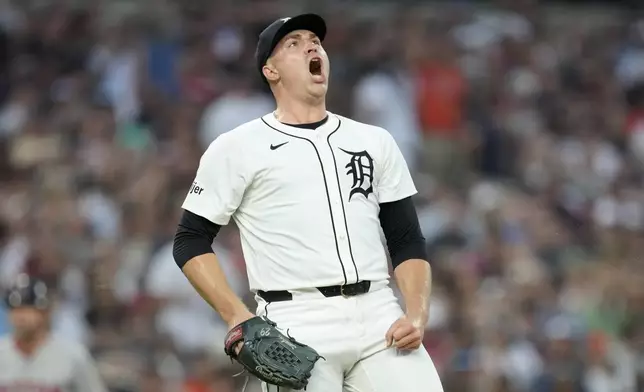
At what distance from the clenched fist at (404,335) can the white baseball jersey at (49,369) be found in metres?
2.73

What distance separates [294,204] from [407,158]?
7.02 metres

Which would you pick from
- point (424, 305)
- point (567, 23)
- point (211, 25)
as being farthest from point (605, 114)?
point (424, 305)

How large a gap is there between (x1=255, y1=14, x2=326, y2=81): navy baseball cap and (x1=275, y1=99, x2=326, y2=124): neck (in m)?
0.22

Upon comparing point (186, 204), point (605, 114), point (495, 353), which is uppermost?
point (186, 204)

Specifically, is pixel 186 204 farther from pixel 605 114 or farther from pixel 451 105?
pixel 605 114

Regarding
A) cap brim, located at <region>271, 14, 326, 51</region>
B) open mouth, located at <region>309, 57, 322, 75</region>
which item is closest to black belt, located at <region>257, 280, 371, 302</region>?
open mouth, located at <region>309, 57, 322, 75</region>

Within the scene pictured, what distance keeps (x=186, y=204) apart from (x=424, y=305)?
0.99 metres

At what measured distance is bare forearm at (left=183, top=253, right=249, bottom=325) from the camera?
501 cm

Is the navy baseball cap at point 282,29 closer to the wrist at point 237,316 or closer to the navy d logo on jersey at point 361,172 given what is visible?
the navy d logo on jersey at point 361,172

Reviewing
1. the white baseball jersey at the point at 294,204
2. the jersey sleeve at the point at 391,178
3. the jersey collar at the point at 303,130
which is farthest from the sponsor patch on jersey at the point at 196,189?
the jersey sleeve at the point at 391,178

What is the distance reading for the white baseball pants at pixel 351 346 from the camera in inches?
195

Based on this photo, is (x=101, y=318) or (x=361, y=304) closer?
(x=361, y=304)

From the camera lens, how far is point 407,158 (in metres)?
12.1

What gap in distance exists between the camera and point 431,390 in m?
4.96
